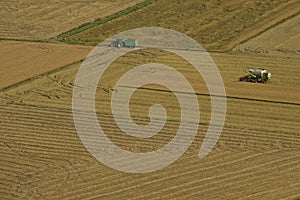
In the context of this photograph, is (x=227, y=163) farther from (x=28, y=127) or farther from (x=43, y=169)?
(x=28, y=127)

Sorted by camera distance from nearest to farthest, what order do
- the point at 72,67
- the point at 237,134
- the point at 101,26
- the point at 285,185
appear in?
the point at 285,185 < the point at 237,134 < the point at 72,67 < the point at 101,26

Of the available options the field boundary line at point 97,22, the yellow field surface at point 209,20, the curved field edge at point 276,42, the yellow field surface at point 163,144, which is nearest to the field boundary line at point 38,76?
the yellow field surface at point 163,144

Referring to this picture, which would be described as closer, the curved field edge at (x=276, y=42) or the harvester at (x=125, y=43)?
the curved field edge at (x=276, y=42)

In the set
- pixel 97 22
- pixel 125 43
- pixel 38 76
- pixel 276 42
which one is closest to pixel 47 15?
pixel 97 22

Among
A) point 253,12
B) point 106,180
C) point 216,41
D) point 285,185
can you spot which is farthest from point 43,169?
point 253,12

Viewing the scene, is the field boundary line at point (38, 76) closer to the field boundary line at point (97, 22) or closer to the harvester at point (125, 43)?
the harvester at point (125, 43)

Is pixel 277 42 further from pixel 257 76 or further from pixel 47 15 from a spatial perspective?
pixel 47 15
